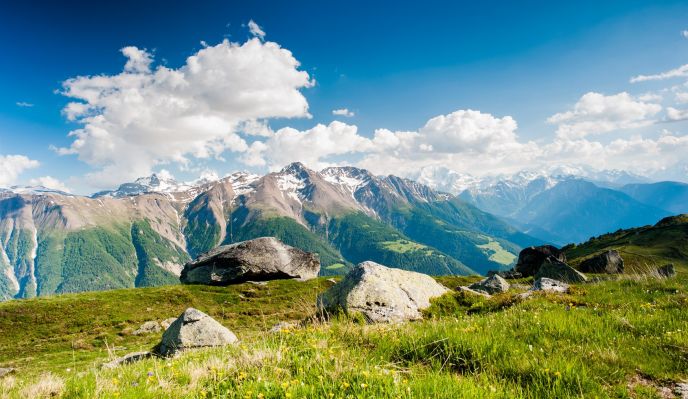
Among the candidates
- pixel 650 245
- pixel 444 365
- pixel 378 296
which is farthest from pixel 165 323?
pixel 650 245

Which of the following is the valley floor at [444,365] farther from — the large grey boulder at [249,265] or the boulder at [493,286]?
the large grey boulder at [249,265]

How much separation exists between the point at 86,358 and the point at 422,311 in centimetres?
2631

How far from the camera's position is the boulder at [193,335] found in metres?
23.5

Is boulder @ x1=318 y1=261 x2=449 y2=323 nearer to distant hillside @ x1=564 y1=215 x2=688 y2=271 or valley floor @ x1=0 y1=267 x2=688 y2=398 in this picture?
valley floor @ x1=0 y1=267 x2=688 y2=398

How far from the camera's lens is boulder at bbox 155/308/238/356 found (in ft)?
77.2

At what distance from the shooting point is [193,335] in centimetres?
2400

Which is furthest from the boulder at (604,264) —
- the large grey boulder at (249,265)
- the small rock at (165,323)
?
the small rock at (165,323)

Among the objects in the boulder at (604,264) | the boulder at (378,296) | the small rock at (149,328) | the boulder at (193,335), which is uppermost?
the boulder at (378,296)

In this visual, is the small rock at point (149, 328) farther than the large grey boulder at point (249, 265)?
No

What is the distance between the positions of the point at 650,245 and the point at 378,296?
4994 inches

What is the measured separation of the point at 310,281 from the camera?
59250 millimetres

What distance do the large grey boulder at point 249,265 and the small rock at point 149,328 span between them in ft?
62.5

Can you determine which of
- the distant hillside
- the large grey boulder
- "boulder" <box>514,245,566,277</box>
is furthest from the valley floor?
the distant hillside

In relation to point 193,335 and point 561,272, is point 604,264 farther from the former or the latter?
point 193,335
